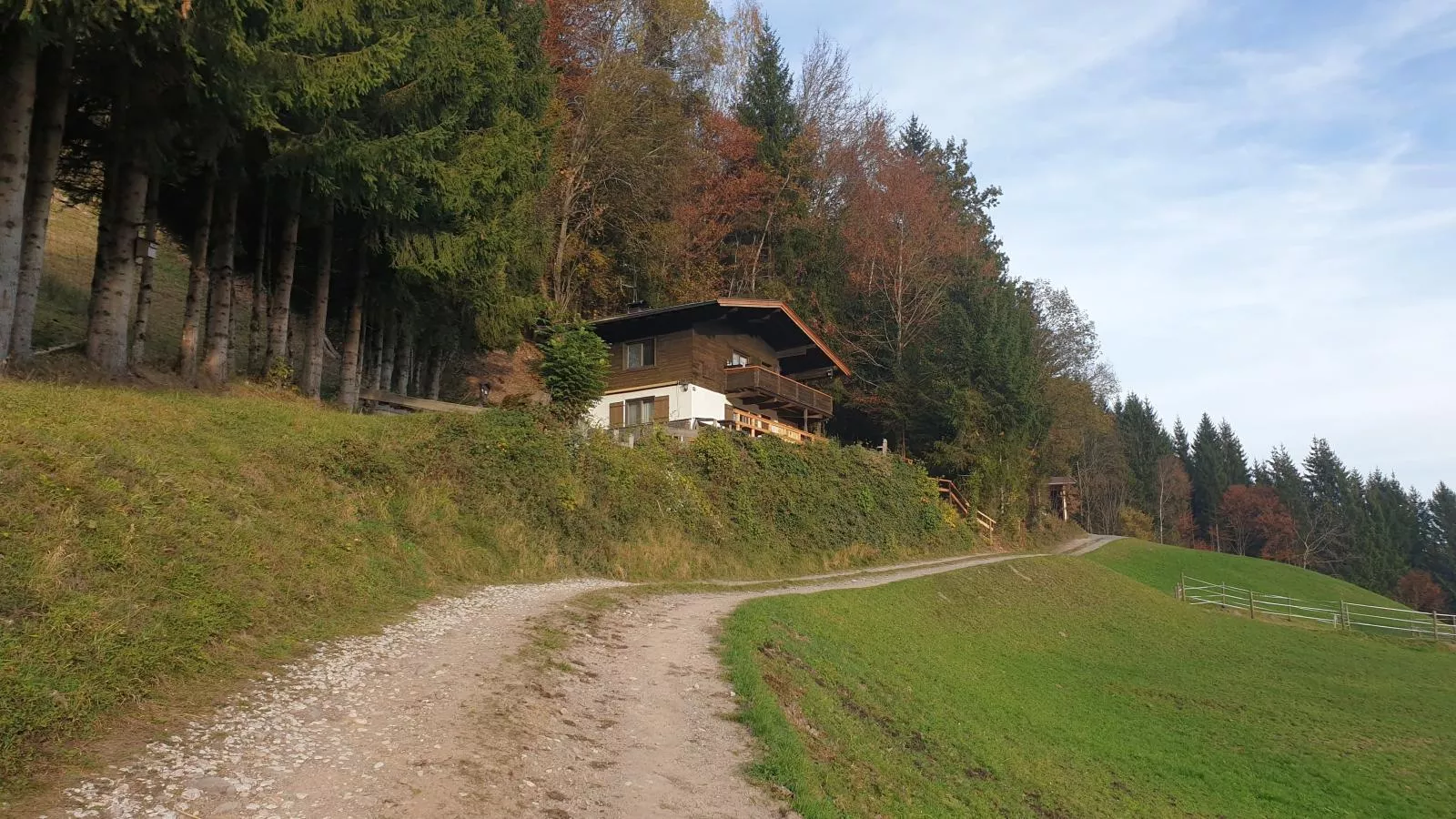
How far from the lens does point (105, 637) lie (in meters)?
6.75

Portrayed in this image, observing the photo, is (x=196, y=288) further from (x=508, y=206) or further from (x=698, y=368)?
(x=698, y=368)

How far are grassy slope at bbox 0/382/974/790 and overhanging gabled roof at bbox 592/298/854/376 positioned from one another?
30.8 feet

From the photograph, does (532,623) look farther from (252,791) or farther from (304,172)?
(304,172)

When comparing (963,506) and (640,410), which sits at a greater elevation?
(640,410)

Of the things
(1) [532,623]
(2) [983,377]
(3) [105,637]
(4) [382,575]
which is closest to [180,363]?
(4) [382,575]

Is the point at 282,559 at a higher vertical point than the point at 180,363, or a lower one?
lower

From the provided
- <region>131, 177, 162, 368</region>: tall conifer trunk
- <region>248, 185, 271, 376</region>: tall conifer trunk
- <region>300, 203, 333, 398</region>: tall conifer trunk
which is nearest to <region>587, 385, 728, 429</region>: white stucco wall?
<region>248, 185, 271, 376</region>: tall conifer trunk

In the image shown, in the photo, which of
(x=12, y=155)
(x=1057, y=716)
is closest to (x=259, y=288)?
(x=12, y=155)

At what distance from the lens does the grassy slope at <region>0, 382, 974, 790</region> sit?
6711 millimetres

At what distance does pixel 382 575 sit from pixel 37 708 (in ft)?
22.8

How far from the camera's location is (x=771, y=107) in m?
53.5

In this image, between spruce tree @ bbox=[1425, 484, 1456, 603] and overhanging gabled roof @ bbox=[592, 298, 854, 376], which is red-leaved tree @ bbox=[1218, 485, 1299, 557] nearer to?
spruce tree @ bbox=[1425, 484, 1456, 603]

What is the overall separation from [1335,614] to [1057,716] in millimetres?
30199

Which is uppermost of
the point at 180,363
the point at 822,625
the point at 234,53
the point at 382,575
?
the point at 234,53
